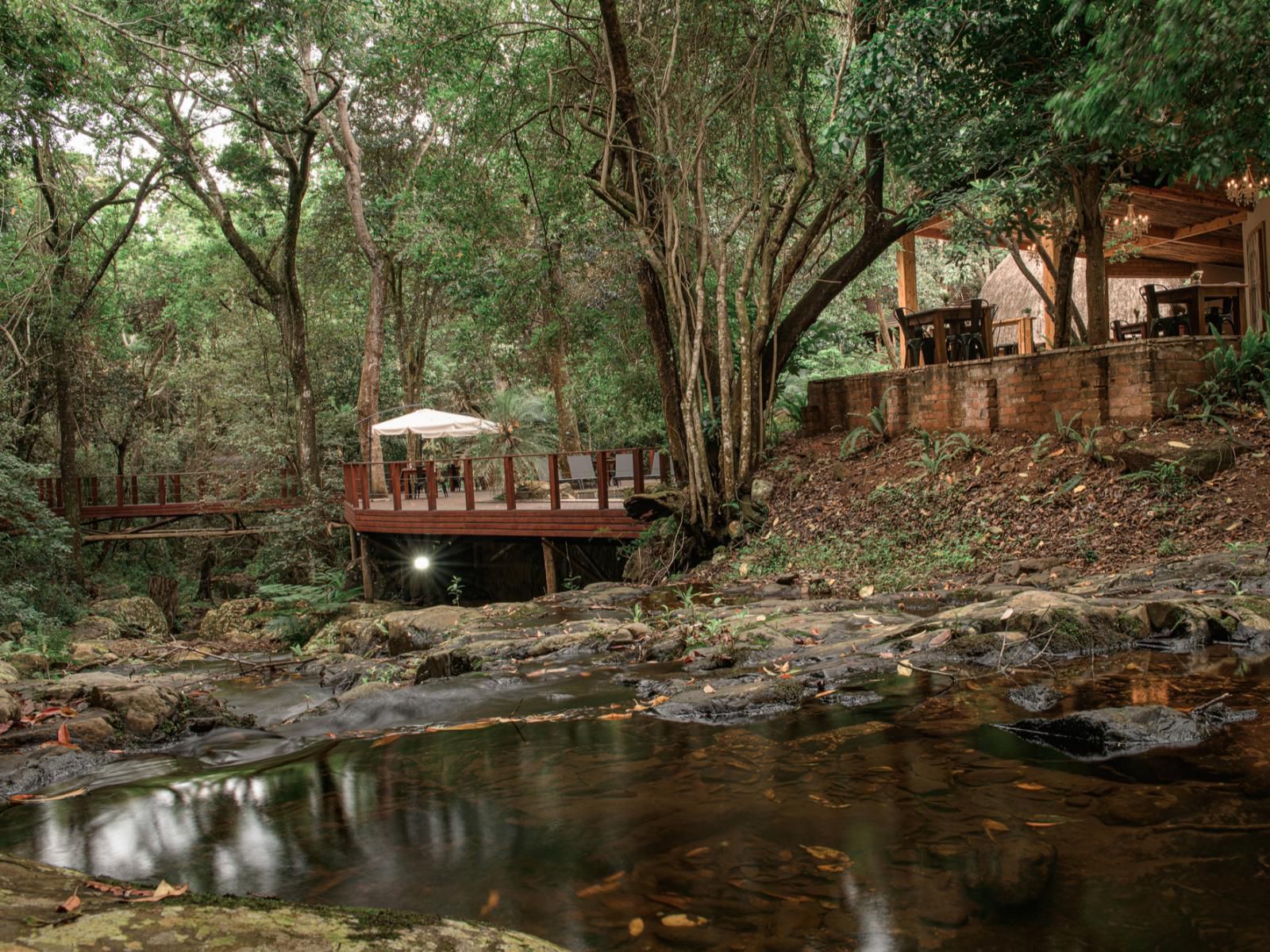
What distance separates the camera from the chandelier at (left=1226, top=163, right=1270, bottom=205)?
10.9 meters

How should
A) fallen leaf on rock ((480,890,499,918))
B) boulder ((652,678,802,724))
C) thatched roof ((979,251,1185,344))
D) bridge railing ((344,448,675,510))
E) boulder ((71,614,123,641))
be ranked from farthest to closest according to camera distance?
thatched roof ((979,251,1185,344))
boulder ((71,614,123,641))
bridge railing ((344,448,675,510))
boulder ((652,678,802,724))
fallen leaf on rock ((480,890,499,918))

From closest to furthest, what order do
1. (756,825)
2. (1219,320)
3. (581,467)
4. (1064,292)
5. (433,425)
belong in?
1. (756,825)
2. (1064,292)
3. (1219,320)
4. (581,467)
5. (433,425)

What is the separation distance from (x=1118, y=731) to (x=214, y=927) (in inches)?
139

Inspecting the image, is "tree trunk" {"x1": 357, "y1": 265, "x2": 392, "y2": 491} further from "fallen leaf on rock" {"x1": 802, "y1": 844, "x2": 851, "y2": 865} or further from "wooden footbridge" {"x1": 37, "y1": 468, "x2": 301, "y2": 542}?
"fallen leaf on rock" {"x1": 802, "y1": 844, "x2": 851, "y2": 865}

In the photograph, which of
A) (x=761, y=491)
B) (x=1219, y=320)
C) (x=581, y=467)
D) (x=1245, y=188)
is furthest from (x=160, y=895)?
(x=1245, y=188)

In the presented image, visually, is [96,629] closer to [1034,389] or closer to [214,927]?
[1034,389]

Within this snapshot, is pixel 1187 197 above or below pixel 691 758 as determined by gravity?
above

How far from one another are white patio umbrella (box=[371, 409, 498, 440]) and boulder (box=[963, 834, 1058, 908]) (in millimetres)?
16068

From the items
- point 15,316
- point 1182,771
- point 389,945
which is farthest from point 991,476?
point 15,316

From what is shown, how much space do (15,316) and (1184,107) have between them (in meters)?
15.8

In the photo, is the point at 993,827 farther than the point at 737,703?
No

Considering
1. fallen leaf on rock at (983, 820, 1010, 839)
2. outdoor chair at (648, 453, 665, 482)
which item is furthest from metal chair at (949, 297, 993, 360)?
fallen leaf on rock at (983, 820, 1010, 839)

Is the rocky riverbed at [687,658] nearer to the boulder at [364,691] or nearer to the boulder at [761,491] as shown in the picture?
the boulder at [364,691]

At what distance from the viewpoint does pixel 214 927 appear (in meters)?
2.07
